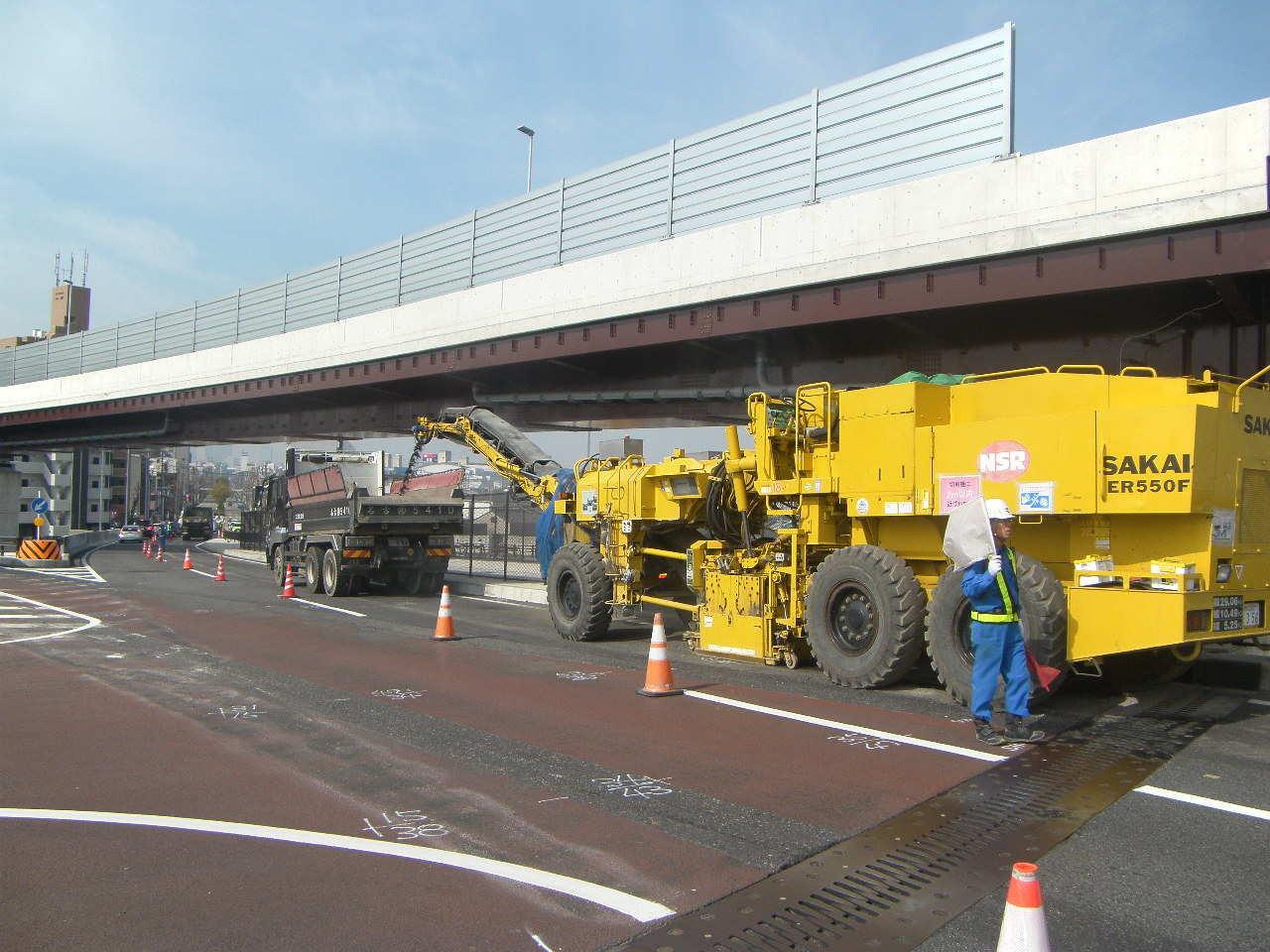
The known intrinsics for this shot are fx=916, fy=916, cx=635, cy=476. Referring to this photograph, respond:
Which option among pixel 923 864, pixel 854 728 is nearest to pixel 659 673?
pixel 854 728

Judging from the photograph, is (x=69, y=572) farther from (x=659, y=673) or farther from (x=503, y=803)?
(x=503, y=803)

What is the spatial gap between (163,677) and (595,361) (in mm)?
12653

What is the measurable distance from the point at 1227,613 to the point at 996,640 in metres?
2.21

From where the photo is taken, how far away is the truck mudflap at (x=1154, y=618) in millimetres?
6871

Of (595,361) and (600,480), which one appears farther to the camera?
(595,361)

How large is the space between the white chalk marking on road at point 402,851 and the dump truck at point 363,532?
545 inches

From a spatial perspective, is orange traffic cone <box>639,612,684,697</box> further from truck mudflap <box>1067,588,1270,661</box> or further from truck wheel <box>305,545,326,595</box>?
truck wheel <box>305,545,326,595</box>

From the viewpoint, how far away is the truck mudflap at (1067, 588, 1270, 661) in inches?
271

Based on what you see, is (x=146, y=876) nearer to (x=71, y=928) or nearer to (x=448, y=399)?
(x=71, y=928)

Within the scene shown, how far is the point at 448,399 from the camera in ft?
87.4

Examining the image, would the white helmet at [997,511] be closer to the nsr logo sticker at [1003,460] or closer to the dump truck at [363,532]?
the nsr logo sticker at [1003,460]

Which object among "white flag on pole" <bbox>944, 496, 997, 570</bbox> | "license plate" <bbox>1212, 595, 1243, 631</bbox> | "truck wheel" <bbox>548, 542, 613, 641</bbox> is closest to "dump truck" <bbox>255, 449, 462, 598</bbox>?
"truck wheel" <bbox>548, 542, 613, 641</bbox>

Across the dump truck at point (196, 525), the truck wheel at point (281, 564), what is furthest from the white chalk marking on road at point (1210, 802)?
the dump truck at point (196, 525)

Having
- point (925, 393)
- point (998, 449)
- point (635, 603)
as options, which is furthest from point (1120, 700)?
point (635, 603)
